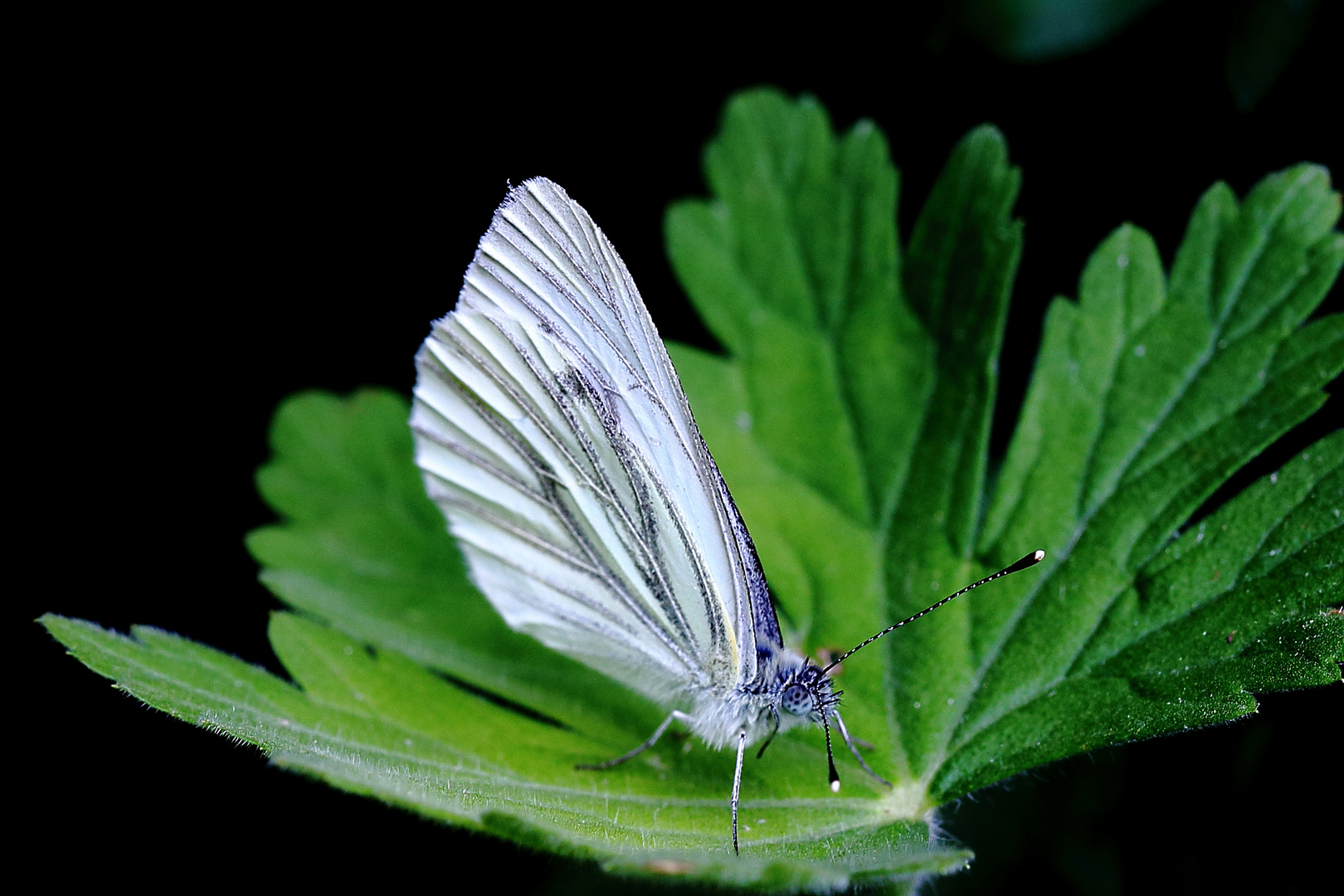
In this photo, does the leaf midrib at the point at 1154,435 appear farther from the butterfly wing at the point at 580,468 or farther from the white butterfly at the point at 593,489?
the butterfly wing at the point at 580,468

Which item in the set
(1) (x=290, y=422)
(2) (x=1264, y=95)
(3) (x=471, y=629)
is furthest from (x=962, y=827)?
(1) (x=290, y=422)

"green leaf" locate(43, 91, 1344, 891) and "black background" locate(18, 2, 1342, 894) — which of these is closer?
"green leaf" locate(43, 91, 1344, 891)

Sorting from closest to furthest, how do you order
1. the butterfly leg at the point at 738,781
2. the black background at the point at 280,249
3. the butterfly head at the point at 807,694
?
the butterfly leg at the point at 738,781 → the butterfly head at the point at 807,694 → the black background at the point at 280,249

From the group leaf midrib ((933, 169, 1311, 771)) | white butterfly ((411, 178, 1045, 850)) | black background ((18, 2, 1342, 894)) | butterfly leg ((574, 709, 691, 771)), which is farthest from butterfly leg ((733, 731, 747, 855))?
black background ((18, 2, 1342, 894))

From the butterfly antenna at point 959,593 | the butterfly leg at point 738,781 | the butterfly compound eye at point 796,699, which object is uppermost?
the butterfly antenna at point 959,593

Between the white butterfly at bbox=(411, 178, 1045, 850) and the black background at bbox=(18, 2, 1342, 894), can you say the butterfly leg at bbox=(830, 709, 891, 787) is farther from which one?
the black background at bbox=(18, 2, 1342, 894)

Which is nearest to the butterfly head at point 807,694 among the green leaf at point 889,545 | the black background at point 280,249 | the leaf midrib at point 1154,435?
the green leaf at point 889,545

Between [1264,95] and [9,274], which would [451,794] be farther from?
[9,274]

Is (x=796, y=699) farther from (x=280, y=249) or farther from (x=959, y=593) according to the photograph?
(x=280, y=249)
